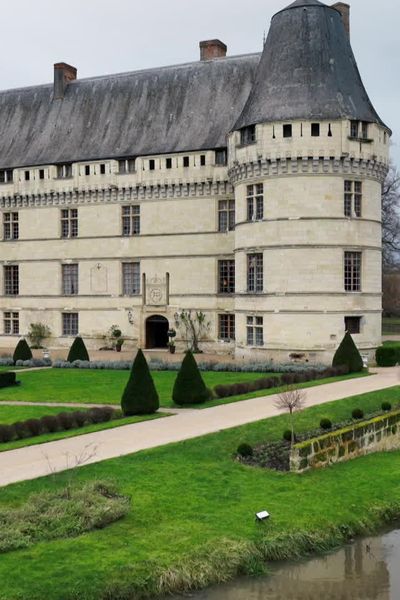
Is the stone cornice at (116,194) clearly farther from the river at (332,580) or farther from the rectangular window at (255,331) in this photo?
the river at (332,580)

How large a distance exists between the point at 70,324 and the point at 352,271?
14784 millimetres

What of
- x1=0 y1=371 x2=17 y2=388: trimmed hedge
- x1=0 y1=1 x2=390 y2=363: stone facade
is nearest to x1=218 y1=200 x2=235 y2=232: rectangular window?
x1=0 y1=1 x2=390 y2=363: stone facade

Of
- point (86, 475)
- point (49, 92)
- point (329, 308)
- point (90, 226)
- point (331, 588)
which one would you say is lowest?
point (331, 588)

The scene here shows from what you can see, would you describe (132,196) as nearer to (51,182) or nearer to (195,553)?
(51,182)

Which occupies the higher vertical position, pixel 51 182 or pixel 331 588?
pixel 51 182

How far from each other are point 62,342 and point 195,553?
2750 cm

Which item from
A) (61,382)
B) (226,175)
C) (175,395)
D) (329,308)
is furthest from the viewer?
(226,175)

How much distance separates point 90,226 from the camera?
119ft

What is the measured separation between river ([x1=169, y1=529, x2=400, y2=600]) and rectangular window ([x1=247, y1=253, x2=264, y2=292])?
1840cm

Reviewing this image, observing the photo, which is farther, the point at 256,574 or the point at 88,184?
the point at 88,184

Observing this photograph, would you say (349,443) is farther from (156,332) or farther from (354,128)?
(156,332)

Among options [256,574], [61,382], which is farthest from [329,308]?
[256,574]

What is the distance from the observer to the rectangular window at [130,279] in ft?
117

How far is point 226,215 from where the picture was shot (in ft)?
110
